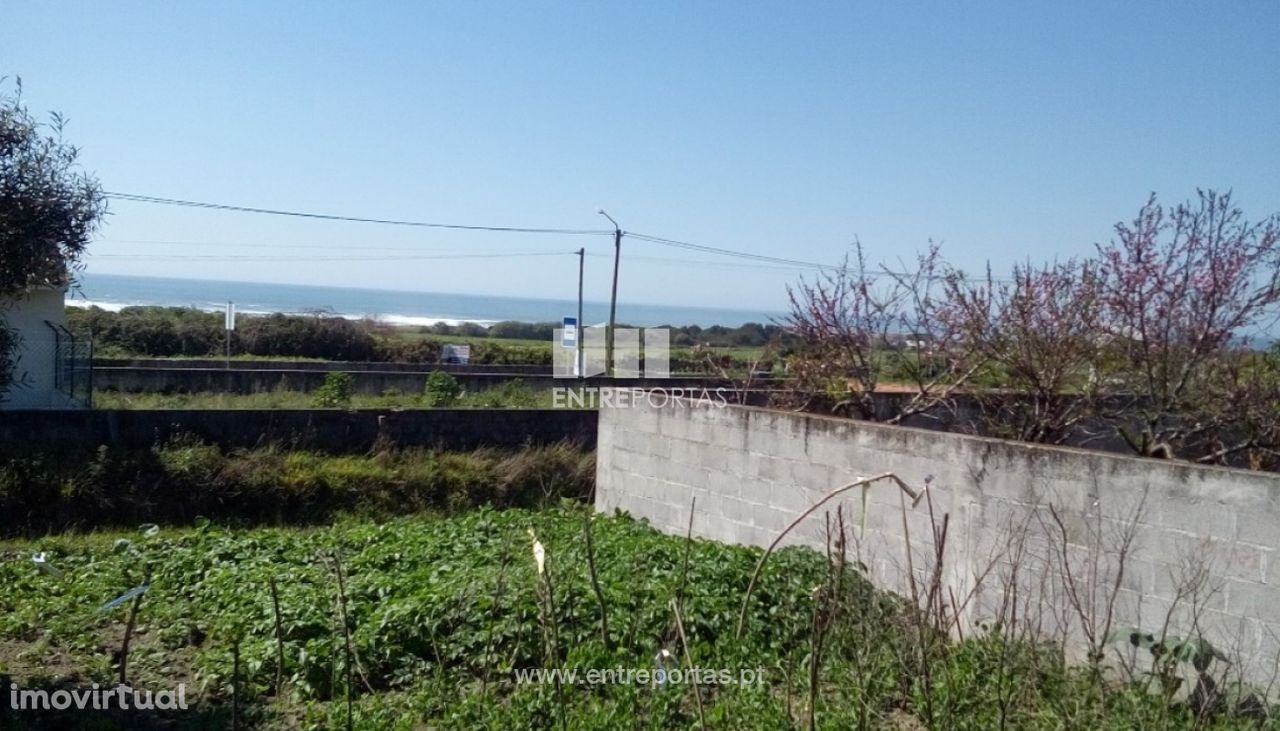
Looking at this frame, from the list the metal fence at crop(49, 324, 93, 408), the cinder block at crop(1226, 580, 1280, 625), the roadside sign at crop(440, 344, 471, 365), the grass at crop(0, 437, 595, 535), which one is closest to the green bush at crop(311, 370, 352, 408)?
the metal fence at crop(49, 324, 93, 408)

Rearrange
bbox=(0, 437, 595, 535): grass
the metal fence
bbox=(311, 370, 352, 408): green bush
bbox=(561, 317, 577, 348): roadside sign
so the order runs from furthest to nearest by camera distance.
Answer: bbox=(561, 317, 577, 348): roadside sign, bbox=(311, 370, 352, 408): green bush, the metal fence, bbox=(0, 437, 595, 535): grass

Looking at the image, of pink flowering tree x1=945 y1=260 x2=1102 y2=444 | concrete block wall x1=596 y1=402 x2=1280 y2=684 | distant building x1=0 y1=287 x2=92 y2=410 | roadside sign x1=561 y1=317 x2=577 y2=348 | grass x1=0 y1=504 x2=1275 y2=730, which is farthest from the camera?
roadside sign x1=561 y1=317 x2=577 y2=348

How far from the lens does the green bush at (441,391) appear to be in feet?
68.4

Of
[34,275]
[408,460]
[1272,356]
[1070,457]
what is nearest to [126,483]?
[408,460]

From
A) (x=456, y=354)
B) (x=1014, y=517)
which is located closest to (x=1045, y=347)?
(x=1014, y=517)

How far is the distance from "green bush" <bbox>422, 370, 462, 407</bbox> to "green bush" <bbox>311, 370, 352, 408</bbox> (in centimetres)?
154

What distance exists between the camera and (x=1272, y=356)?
9133 millimetres

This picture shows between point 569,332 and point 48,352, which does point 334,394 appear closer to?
point 48,352

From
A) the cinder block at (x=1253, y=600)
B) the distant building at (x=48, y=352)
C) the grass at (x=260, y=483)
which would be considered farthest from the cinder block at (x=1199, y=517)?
the distant building at (x=48, y=352)

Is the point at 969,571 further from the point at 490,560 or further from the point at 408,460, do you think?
the point at 408,460

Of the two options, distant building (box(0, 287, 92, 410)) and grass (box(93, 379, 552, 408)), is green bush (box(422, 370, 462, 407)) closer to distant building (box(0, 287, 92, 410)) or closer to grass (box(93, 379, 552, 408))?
grass (box(93, 379, 552, 408))

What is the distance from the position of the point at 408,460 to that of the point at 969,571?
31.7 feet

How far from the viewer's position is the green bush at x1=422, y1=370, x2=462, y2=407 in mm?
20844

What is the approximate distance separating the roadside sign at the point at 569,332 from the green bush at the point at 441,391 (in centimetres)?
513
